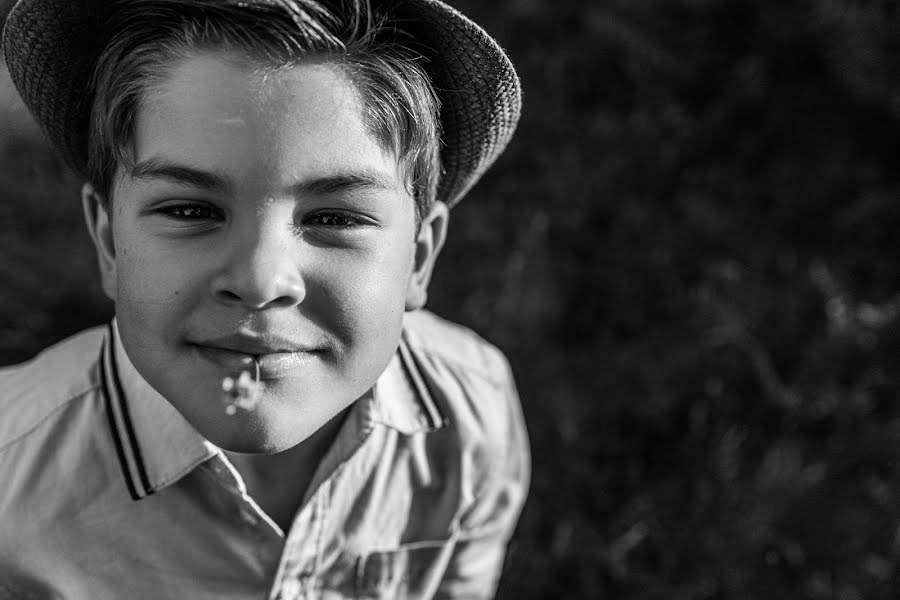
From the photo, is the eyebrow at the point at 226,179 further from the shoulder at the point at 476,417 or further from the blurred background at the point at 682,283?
the blurred background at the point at 682,283

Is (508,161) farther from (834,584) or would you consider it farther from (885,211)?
(834,584)

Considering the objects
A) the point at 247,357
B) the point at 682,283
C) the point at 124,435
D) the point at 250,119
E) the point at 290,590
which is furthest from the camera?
the point at 682,283

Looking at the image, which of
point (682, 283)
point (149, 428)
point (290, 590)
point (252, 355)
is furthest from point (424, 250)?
point (682, 283)

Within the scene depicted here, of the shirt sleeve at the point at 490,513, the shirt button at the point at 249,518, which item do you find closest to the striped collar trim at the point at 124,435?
the shirt button at the point at 249,518

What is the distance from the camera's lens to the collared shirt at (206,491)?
1476 millimetres

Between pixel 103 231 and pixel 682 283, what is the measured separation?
71.7 inches

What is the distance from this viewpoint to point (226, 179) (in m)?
1.16

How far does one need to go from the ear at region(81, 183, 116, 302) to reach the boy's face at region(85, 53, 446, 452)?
112mm

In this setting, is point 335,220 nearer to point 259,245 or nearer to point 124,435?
point 259,245

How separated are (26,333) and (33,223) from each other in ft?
1.14

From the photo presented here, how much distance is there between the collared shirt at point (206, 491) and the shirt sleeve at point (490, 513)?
0.01 m

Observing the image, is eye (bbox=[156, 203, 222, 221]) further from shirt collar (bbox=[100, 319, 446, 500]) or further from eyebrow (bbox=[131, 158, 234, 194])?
shirt collar (bbox=[100, 319, 446, 500])

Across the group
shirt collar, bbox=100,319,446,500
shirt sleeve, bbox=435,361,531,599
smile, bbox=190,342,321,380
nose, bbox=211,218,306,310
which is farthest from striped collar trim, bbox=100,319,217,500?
shirt sleeve, bbox=435,361,531,599

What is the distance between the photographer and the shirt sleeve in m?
1.93
